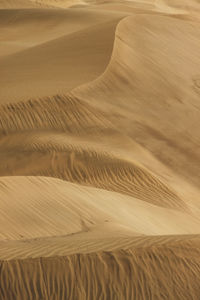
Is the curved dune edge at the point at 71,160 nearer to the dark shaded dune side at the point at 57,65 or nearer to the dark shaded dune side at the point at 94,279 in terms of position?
the dark shaded dune side at the point at 57,65

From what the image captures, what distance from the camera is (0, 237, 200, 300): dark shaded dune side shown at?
635 centimetres

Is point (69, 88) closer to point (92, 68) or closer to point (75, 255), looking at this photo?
point (92, 68)

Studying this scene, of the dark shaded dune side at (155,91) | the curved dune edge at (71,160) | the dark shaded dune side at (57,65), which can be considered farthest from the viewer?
the dark shaded dune side at (57,65)

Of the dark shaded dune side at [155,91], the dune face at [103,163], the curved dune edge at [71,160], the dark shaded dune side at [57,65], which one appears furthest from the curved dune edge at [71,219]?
the dark shaded dune side at [57,65]

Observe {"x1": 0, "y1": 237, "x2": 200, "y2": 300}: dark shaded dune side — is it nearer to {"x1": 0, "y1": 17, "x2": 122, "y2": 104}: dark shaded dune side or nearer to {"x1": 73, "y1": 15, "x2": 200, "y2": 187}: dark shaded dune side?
{"x1": 73, "y1": 15, "x2": 200, "y2": 187}: dark shaded dune side

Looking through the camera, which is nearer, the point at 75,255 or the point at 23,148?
the point at 75,255

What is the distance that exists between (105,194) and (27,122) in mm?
3936

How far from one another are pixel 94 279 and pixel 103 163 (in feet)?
22.8

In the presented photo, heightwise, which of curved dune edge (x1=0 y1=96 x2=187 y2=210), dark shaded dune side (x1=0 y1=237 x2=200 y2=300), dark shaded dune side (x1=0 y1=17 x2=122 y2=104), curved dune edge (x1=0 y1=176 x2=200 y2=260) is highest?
dark shaded dune side (x1=0 y1=237 x2=200 y2=300)

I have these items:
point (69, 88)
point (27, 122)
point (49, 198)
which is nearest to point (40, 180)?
point (49, 198)

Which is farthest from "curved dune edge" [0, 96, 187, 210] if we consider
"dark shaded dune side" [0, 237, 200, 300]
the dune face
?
"dark shaded dune side" [0, 237, 200, 300]

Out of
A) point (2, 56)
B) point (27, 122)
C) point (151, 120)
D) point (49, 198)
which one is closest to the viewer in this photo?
point (49, 198)

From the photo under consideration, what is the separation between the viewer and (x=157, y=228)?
10328 millimetres

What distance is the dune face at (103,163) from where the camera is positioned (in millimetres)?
6410
